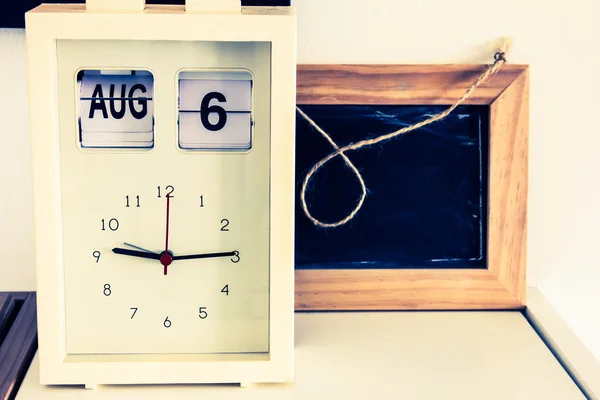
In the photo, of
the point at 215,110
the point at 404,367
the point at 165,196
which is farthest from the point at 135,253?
the point at 404,367

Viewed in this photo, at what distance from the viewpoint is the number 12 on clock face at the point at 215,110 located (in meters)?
0.70

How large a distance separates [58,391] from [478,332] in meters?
0.50

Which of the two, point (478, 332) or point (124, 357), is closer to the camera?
point (124, 357)

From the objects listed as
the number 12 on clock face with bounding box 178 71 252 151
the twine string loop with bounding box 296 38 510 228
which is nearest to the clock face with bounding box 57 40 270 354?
the number 12 on clock face with bounding box 178 71 252 151

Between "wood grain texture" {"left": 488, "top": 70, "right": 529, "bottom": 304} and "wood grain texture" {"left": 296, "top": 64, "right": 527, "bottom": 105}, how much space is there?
2 cm

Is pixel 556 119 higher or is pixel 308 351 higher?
pixel 556 119

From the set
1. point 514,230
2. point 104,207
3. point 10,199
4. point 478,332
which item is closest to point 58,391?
point 104,207

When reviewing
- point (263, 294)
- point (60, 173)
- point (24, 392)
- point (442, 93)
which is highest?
point (442, 93)

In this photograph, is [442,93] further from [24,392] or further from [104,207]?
[24,392]

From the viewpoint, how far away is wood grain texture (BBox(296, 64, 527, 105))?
900 mm

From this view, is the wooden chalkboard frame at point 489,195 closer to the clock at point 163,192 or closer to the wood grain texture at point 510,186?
the wood grain texture at point 510,186

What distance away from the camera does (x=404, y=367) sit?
29.6 inches

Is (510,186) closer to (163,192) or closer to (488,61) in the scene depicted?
(488,61)

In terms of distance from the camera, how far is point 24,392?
71 cm
